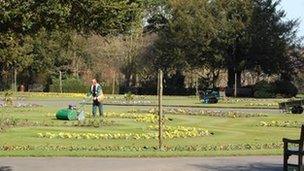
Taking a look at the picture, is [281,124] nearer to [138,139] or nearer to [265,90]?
[138,139]

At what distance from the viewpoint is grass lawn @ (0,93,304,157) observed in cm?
1816

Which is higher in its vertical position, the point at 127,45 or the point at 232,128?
the point at 127,45

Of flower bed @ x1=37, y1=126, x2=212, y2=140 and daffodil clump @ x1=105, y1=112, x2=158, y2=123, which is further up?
daffodil clump @ x1=105, y1=112, x2=158, y2=123

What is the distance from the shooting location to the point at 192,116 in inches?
1380

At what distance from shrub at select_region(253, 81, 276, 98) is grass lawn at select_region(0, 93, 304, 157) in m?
37.6

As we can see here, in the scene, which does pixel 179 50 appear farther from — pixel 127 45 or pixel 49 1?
pixel 49 1

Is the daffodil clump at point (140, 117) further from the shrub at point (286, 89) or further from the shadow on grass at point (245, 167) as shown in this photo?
the shrub at point (286, 89)

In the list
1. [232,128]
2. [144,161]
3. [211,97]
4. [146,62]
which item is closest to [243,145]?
[144,161]

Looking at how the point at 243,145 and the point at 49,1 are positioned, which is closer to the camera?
the point at 49,1

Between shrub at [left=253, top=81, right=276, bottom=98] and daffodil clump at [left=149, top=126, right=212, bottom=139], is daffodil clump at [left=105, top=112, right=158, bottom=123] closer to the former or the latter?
daffodil clump at [left=149, top=126, right=212, bottom=139]

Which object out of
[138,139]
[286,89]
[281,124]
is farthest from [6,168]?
[286,89]

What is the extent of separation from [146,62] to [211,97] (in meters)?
32.7

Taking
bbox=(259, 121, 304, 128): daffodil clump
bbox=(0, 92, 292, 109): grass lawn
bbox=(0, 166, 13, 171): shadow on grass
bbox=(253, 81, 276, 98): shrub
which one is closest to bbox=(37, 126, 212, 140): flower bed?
bbox=(259, 121, 304, 128): daffodil clump

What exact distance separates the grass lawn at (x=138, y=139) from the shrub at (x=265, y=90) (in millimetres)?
37631
